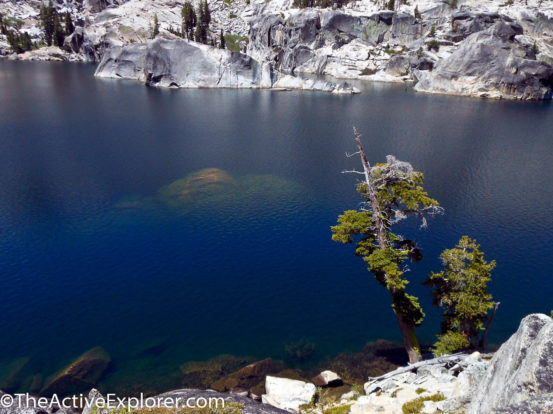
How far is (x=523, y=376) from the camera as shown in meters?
12.4

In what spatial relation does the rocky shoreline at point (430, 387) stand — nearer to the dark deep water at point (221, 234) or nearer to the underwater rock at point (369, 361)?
the underwater rock at point (369, 361)

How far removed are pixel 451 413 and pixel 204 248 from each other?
108ft

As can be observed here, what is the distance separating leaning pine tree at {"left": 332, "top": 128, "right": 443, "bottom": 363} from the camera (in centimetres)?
2678

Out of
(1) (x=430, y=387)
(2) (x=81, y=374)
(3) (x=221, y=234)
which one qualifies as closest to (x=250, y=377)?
(2) (x=81, y=374)

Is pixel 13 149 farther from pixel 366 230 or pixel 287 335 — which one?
pixel 366 230

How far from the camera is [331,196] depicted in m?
57.0

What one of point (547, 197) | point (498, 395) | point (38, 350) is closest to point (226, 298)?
point (38, 350)

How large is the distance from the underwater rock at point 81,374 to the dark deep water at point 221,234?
0.85 meters

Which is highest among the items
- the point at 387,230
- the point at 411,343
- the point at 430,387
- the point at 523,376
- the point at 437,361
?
the point at 523,376

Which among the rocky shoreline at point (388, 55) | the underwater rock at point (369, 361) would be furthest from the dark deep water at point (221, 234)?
the rocky shoreline at point (388, 55)

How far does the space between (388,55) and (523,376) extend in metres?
202

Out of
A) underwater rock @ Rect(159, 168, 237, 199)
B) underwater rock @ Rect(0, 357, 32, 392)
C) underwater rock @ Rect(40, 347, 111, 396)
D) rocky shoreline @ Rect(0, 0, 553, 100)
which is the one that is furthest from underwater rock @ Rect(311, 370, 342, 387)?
rocky shoreline @ Rect(0, 0, 553, 100)

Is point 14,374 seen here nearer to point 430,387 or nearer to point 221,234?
point 221,234

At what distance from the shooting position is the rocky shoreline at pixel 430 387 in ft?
40.1
